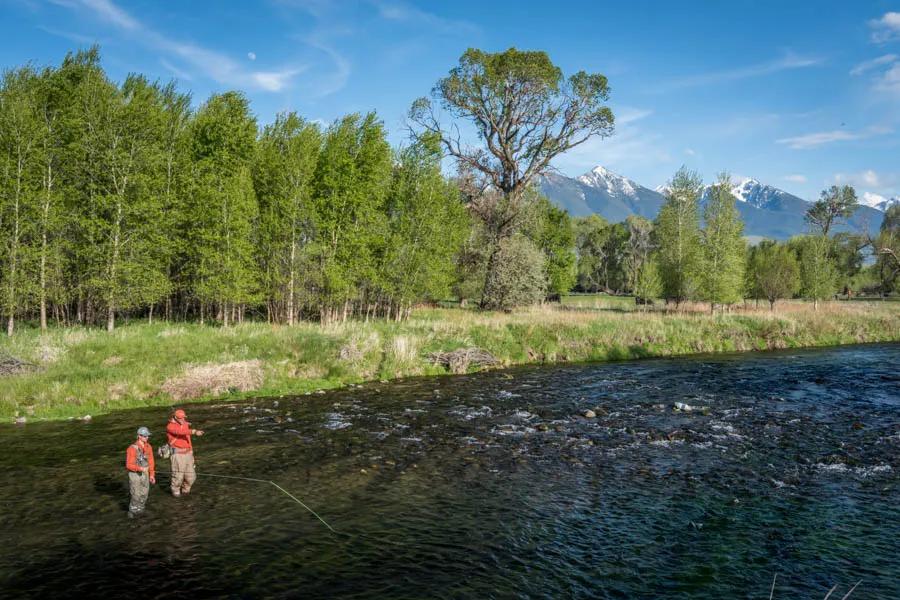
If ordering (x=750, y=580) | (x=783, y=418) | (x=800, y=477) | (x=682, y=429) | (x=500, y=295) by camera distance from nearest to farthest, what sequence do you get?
(x=750, y=580), (x=800, y=477), (x=682, y=429), (x=783, y=418), (x=500, y=295)

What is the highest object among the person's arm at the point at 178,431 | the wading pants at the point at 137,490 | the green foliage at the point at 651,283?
the green foliage at the point at 651,283

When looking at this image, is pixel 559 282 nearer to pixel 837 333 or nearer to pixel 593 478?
pixel 837 333

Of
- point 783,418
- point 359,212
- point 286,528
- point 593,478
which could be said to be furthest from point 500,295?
point 286,528

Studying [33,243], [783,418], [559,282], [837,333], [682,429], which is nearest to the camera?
[682,429]

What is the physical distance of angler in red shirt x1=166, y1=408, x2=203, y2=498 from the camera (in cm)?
1312

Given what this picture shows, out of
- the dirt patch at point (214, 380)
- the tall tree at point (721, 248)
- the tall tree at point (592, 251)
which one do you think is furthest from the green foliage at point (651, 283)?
the tall tree at point (592, 251)

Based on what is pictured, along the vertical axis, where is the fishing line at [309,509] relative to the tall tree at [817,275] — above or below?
below

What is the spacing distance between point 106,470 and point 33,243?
2291 cm

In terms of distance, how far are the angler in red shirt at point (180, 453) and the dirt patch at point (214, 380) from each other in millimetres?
11075

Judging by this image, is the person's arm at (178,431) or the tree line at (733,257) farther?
the tree line at (733,257)

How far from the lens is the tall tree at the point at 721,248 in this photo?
174ft

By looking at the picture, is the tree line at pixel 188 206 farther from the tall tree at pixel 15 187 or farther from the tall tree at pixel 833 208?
the tall tree at pixel 833 208

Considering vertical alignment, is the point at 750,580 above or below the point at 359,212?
below

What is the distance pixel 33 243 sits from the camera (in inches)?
→ 1215
